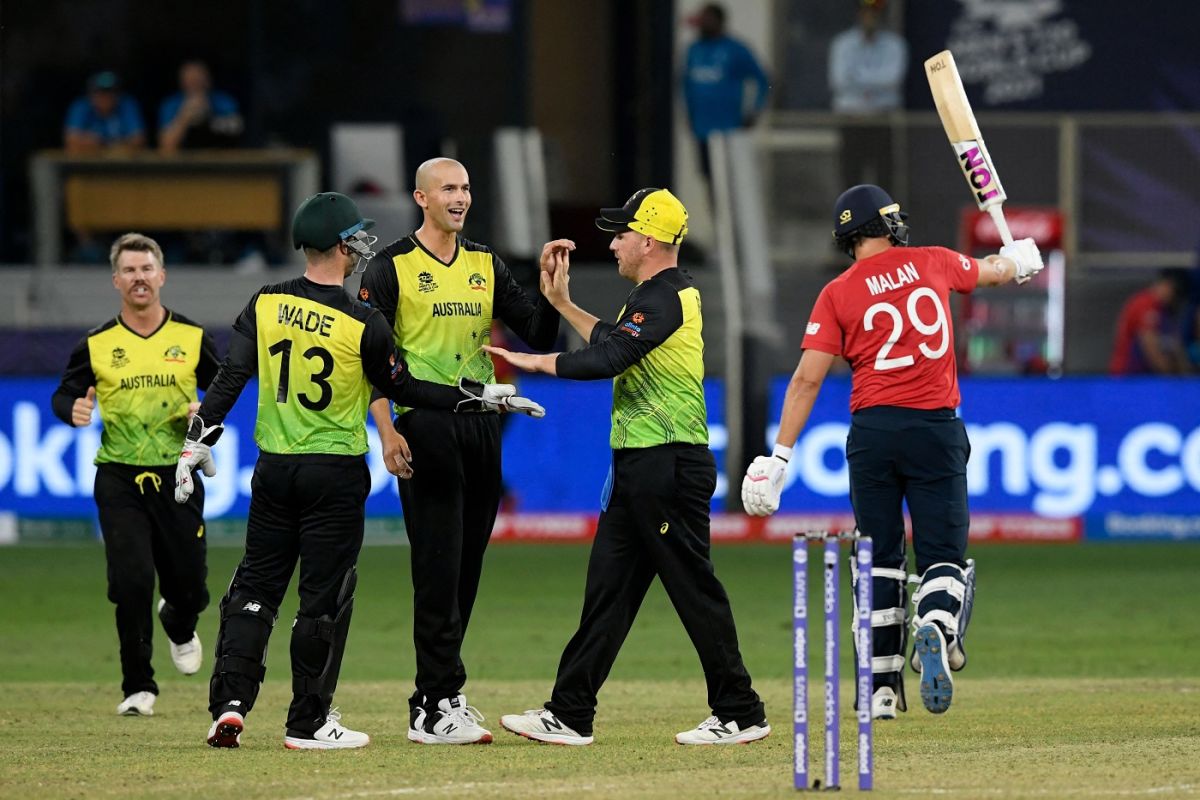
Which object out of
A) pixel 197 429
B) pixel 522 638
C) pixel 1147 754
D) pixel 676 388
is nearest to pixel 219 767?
pixel 197 429

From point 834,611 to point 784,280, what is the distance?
13401 millimetres

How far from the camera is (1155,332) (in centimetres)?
1983

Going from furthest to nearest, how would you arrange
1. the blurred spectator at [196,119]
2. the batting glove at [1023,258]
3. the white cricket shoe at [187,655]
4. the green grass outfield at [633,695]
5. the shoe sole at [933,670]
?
the blurred spectator at [196,119]
the white cricket shoe at [187,655]
the batting glove at [1023,258]
the shoe sole at [933,670]
the green grass outfield at [633,695]

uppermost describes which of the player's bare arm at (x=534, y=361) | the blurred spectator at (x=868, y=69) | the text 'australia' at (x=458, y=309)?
the blurred spectator at (x=868, y=69)

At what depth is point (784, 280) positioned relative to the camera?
20.6m

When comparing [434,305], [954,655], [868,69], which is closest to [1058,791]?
[954,655]

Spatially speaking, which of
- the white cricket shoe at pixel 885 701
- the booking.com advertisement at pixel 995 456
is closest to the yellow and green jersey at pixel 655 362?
the white cricket shoe at pixel 885 701

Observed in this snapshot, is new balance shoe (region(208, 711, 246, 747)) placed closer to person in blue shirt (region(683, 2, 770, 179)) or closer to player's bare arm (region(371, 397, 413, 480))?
player's bare arm (region(371, 397, 413, 480))

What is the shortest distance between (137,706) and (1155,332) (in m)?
12.0

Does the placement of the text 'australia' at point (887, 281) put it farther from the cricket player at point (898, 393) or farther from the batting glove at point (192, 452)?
the batting glove at point (192, 452)

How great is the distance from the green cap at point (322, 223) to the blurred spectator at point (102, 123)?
1279 cm

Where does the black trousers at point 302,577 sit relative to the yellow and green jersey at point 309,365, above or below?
below

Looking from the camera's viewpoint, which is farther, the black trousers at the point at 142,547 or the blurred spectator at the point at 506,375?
the blurred spectator at the point at 506,375

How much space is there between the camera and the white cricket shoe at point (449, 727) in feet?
29.7
